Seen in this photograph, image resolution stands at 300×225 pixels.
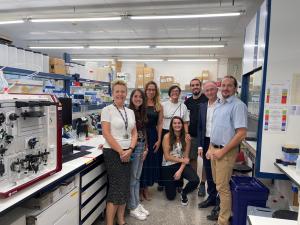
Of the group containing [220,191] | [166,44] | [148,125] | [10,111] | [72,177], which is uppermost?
[166,44]

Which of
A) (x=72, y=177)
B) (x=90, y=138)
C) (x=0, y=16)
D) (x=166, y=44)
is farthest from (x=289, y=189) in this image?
(x=0, y=16)

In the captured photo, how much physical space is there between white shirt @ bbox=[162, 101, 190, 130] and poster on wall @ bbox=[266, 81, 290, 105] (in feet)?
3.86

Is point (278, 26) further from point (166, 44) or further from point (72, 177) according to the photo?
point (166, 44)

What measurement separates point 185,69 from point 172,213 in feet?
25.1

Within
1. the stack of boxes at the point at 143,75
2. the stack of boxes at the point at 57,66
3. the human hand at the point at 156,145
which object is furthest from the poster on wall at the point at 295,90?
the stack of boxes at the point at 143,75

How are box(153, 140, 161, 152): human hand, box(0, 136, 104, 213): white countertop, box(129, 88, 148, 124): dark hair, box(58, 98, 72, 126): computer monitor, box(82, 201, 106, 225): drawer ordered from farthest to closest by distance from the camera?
box(153, 140, 161, 152): human hand → box(129, 88, 148, 124): dark hair → box(58, 98, 72, 126): computer monitor → box(82, 201, 106, 225): drawer → box(0, 136, 104, 213): white countertop

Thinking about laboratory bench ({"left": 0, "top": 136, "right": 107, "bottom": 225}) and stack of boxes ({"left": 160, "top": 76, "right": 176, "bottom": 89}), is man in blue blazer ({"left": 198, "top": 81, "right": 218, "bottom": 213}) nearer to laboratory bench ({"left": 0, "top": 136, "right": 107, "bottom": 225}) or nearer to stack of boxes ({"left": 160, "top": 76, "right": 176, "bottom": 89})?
laboratory bench ({"left": 0, "top": 136, "right": 107, "bottom": 225})

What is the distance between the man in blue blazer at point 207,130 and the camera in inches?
117

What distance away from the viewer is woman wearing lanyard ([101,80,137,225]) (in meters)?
2.18

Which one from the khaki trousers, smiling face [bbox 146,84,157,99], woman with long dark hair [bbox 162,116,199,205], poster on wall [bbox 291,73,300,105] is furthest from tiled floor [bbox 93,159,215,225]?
poster on wall [bbox 291,73,300,105]

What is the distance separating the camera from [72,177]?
76.4 inches

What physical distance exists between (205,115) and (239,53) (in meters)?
6.48

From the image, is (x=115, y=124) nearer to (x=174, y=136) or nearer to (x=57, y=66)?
(x=174, y=136)

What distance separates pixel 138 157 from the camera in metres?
2.53
